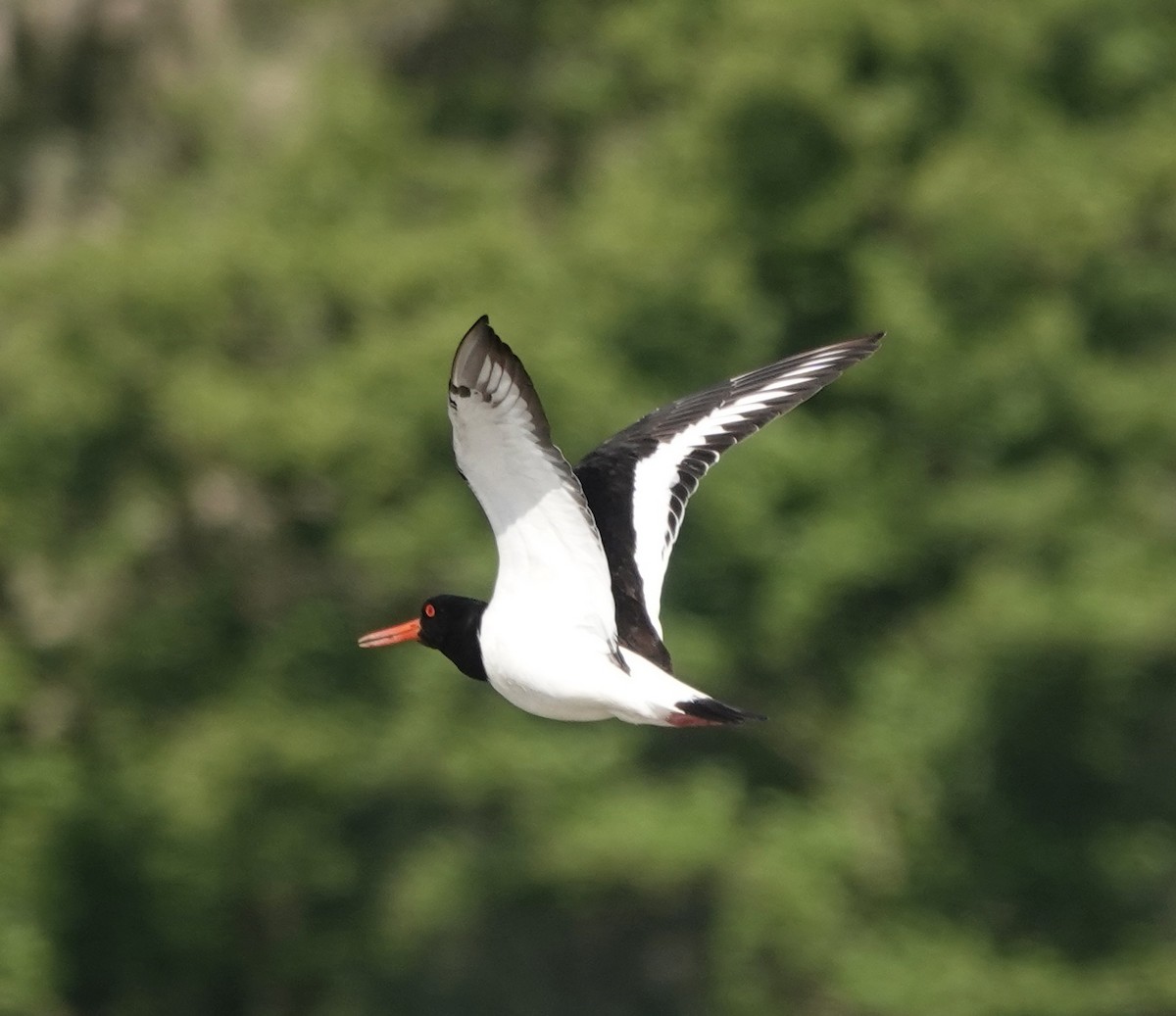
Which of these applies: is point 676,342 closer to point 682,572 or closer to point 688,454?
point 682,572

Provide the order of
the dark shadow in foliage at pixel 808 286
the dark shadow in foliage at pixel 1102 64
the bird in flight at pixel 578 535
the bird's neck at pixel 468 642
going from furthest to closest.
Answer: the dark shadow in foliage at pixel 1102 64 < the dark shadow in foliage at pixel 808 286 < the bird's neck at pixel 468 642 < the bird in flight at pixel 578 535

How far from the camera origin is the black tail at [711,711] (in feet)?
25.7

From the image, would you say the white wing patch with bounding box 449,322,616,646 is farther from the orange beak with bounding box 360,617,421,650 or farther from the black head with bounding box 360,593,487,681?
the orange beak with bounding box 360,617,421,650

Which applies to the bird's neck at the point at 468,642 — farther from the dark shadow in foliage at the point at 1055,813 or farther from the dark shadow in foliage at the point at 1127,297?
the dark shadow in foliage at the point at 1127,297

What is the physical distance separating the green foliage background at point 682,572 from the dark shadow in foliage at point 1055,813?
0.03 meters

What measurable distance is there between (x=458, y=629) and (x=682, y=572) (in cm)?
864

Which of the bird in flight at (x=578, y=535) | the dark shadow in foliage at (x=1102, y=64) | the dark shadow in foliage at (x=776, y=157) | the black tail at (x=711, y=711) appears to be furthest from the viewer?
the dark shadow in foliage at (x=1102, y=64)

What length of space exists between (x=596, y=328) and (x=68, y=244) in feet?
13.3

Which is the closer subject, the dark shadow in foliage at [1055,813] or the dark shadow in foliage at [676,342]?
the dark shadow in foliage at [676,342]

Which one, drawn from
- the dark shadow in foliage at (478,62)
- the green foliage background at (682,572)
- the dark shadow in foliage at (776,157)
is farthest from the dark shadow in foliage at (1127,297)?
the dark shadow in foliage at (478,62)

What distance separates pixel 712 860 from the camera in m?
16.9

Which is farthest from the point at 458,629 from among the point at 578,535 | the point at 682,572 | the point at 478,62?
the point at 478,62

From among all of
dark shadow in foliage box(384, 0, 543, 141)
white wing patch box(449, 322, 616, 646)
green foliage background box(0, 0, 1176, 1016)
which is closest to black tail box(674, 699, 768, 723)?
white wing patch box(449, 322, 616, 646)

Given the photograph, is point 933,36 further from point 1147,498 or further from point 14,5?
point 14,5
